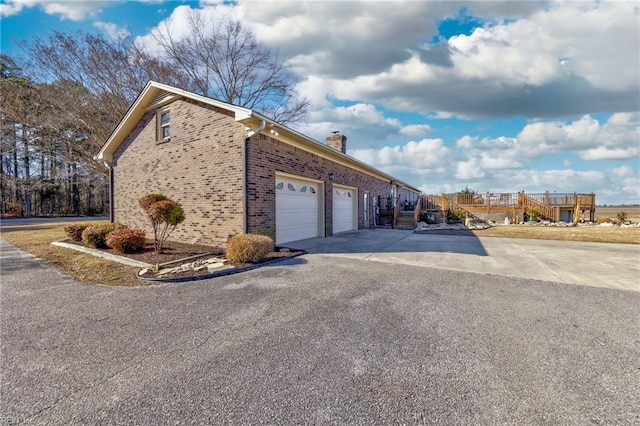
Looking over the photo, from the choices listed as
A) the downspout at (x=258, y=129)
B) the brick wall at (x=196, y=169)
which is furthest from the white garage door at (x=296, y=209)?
the downspout at (x=258, y=129)

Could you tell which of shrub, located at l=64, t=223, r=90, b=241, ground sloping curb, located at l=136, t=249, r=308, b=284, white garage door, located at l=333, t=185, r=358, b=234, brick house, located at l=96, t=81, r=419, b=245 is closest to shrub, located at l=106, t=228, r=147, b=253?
brick house, located at l=96, t=81, r=419, b=245

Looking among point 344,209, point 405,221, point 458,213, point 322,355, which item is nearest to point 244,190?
point 322,355

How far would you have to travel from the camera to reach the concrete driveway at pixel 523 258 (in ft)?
18.1

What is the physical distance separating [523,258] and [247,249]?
707 cm

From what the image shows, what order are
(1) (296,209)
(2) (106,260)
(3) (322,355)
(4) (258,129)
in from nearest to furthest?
1. (3) (322,355)
2. (2) (106,260)
3. (4) (258,129)
4. (1) (296,209)

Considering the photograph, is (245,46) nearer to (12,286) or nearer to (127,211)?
(127,211)

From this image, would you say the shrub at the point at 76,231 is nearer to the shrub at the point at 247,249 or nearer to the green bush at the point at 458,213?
the shrub at the point at 247,249

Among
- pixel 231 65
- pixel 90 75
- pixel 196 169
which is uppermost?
pixel 231 65

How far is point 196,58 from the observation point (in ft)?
59.7

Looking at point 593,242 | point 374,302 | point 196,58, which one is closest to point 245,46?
point 196,58

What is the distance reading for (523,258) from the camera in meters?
7.38

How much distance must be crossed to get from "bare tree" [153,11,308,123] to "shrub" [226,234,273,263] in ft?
50.6

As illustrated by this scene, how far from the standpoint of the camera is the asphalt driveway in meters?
1.99

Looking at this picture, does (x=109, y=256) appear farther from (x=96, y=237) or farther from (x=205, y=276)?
(x=205, y=276)
